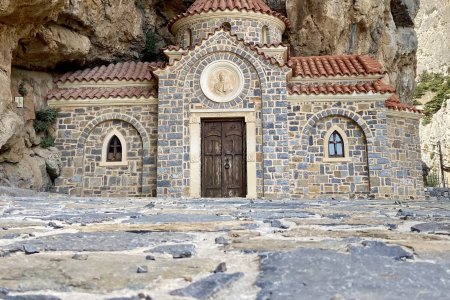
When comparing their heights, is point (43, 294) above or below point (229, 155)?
below

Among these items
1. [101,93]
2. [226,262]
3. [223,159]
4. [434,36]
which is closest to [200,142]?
[223,159]

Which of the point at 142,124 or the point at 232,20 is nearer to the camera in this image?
the point at 142,124

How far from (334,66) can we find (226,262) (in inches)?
522

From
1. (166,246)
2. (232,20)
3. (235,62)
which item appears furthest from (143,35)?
(166,246)

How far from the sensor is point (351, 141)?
12.9m

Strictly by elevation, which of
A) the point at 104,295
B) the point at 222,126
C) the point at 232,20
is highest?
the point at 232,20

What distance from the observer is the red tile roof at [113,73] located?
14.1 m

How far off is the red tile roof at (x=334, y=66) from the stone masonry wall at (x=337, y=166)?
1.75 meters

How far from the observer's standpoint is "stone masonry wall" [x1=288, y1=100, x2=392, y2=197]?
1257 centimetres

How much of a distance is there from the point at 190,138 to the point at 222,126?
1082 millimetres

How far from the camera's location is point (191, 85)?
512 inches

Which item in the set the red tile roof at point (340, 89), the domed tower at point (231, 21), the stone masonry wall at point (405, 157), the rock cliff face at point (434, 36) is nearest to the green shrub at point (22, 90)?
the domed tower at point (231, 21)

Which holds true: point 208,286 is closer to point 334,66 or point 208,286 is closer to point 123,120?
point 123,120

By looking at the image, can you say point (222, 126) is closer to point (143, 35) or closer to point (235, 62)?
point (235, 62)
